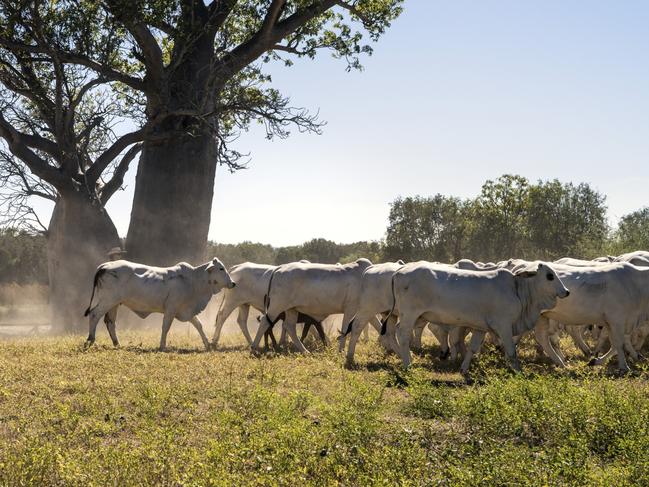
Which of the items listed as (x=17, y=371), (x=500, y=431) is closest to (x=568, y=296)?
(x=500, y=431)

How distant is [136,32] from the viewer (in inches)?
889

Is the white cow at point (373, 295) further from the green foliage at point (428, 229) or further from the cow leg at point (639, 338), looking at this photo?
the green foliage at point (428, 229)

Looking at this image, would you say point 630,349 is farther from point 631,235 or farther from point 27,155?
point 631,235

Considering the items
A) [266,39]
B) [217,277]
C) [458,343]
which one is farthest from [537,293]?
[266,39]

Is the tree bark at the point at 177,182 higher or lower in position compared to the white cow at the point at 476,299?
higher

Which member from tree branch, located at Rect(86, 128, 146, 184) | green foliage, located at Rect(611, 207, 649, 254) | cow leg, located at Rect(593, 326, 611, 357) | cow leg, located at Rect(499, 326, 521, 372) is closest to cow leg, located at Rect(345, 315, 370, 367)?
cow leg, located at Rect(499, 326, 521, 372)

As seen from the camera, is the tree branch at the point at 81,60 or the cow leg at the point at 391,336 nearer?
the cow leg at the point at 391,336

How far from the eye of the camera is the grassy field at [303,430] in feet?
22.0

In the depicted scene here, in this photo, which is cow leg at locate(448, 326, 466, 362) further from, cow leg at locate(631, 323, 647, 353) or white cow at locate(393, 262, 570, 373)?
cow leg at locate(631, 323, 647, 353)

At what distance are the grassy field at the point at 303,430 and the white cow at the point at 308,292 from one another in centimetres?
387

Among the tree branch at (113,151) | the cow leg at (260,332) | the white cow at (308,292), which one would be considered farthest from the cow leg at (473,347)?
the tree branch at (113,151)

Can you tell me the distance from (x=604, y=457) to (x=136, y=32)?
60.1ft

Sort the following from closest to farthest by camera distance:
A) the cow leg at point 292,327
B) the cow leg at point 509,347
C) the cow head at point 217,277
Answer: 1. the cow leg at point 509,347
2. the cow leg at point 292,327
3. the cow head at point 217,277

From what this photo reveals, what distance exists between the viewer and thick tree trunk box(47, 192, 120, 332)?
78.6ft
